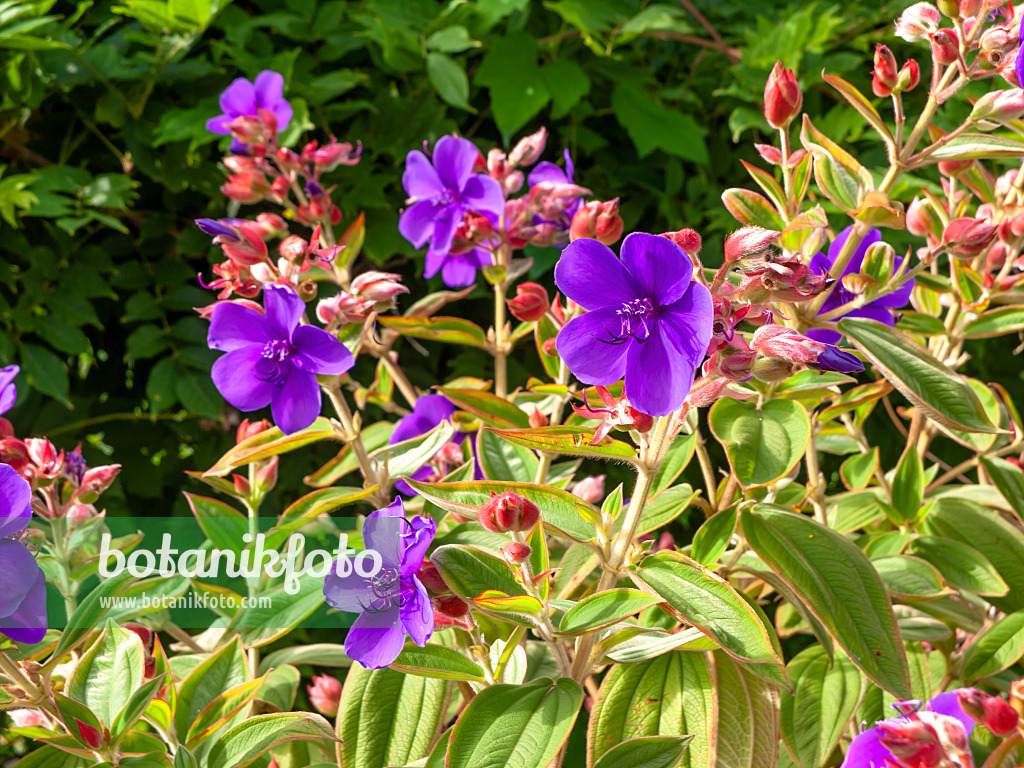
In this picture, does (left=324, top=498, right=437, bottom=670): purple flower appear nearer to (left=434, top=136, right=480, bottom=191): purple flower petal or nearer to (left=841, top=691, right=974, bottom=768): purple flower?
(left=841, top=691, right=974, bottom=768): purple flower

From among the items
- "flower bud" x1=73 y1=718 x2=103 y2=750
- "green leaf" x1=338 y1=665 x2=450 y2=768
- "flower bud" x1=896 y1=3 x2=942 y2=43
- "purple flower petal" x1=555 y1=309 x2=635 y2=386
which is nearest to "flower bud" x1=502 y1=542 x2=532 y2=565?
"purple flower petal" x1=555 y1=309 x2=635 y2=386

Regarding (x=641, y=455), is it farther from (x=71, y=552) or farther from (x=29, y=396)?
(x=29, y=396)

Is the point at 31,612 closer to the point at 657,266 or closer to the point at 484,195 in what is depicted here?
the point at 657,266

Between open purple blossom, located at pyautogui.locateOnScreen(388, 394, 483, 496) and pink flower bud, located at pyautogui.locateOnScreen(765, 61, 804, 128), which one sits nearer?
pink flower bud, located at pyautogui.locateOnScreen(765, 61, 804, 128)

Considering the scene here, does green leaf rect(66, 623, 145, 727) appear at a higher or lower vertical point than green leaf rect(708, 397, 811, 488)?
lower

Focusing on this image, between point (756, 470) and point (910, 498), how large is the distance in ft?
1.26

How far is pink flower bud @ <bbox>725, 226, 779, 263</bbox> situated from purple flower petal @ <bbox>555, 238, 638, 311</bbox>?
7 centimetres

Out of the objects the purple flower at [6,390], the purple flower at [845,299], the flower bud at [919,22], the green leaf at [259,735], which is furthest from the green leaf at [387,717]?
the flower bud at [919,22]

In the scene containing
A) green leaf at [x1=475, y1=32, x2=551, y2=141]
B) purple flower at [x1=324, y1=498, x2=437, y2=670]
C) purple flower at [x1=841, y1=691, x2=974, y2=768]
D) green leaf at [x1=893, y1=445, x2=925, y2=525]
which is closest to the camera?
purple flower at [x1=841, y1=691, x2=974, y2=768]

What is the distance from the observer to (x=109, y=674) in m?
0.70

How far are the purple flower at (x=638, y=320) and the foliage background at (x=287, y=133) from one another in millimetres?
907

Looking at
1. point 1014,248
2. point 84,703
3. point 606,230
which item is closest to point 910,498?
point 1014,248

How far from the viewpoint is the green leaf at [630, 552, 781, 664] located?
0.56 meters

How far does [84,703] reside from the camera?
687 mm
